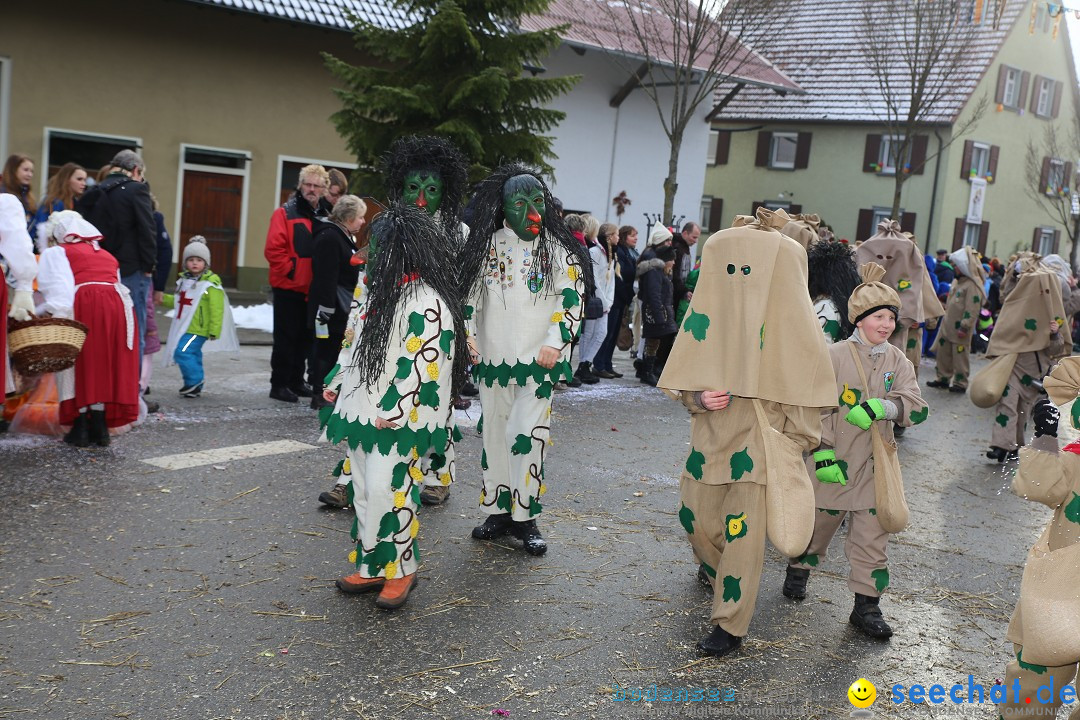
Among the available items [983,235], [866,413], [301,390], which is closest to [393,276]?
[866,413]

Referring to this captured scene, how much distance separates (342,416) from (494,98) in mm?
8952

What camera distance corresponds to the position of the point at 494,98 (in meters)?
13.2

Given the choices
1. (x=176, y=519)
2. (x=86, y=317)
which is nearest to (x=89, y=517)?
(x=176, y=519)

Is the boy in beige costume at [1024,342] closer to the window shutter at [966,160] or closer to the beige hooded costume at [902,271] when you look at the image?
the beige hooded costume at [902,271]

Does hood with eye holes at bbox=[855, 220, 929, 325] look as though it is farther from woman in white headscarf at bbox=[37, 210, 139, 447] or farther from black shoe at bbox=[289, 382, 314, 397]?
woman in white headscarf at bbox=[37, 210, 139, 447]

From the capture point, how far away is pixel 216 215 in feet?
59.4

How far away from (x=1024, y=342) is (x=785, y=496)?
6.09 meters

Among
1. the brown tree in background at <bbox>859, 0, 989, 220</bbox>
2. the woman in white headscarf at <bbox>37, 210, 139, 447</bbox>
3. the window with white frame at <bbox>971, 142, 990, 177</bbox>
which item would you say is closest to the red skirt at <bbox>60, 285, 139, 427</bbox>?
the woman in white headscarf at <bbox>37, 210, 139, 447</bbox>

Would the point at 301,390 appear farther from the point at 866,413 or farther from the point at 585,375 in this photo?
the point at 866,413

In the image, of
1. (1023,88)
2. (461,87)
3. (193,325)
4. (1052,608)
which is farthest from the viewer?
(1023,88)

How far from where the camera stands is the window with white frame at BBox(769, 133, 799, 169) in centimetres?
3578

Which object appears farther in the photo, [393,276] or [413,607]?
[413,607]

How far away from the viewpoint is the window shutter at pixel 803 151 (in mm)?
34938

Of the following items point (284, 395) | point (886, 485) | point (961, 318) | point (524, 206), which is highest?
point (524, 206)
